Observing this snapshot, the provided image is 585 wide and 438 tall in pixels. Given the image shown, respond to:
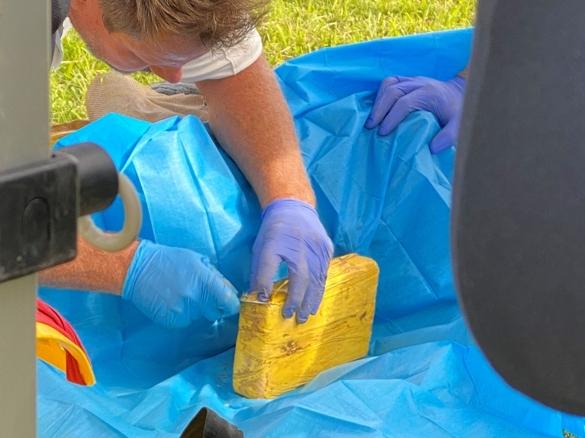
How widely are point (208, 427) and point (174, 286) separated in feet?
1.65

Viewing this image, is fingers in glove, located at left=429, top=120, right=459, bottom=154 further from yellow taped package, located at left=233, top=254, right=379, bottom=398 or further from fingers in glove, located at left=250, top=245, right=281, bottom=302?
fingers in glove, located at left=250, top=245, right=281, bottom=302

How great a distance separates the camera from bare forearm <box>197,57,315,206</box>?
75.0 inches

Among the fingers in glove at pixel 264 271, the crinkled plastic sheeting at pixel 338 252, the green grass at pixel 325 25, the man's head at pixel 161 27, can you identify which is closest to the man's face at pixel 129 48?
the man's head at pixel 161 27

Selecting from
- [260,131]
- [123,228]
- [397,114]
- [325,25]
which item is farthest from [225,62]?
[325,25]

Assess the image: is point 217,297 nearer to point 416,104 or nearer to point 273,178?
point 273,178

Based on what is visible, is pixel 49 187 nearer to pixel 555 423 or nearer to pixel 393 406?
pixel 393 406

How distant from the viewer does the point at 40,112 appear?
583 millimetres

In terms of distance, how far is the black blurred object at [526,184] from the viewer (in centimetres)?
61

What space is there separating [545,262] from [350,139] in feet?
4.64

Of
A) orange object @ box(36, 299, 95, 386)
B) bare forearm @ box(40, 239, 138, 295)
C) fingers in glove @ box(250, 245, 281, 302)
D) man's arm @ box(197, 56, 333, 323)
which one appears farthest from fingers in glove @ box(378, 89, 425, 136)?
orange object @ box(36, 299, 95, 386)

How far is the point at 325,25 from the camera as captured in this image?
3.42 meters

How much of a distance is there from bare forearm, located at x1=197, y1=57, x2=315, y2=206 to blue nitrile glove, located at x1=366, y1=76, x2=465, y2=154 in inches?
7.7

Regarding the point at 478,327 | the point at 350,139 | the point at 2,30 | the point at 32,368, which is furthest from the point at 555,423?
the point at 2,30

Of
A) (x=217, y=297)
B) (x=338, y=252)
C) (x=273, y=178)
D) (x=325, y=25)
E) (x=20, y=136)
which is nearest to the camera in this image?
(x=20, y=136)
